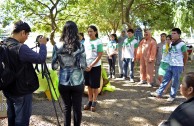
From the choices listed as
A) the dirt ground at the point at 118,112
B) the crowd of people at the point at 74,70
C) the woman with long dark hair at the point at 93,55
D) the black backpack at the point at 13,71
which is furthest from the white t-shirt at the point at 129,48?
the black backpack at the point at 13,71

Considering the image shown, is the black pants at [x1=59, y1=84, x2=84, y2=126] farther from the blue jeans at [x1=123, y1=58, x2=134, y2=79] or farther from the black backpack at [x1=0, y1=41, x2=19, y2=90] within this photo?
the blue jeans at [x1=123, y1=58, x2=134, y2=79]

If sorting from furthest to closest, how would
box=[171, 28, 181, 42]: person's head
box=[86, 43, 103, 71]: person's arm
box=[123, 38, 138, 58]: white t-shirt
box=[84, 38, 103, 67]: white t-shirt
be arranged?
box=[123, 38, 138, 58]: white t-shirt → box=[171, 28, 181, 42]: person's head → box=[84, 38, 103, 67]: white t-shirt → box=[86, 43, 103, 71]: person's arm

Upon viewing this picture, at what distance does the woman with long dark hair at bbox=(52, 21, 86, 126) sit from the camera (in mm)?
3678

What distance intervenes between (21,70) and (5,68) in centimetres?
17

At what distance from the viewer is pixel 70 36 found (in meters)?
3.66

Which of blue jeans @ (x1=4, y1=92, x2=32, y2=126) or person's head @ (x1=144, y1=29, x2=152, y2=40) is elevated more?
person's head @ (x1=144, y1=29, x2=152, y2=40)

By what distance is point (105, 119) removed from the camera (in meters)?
4.90

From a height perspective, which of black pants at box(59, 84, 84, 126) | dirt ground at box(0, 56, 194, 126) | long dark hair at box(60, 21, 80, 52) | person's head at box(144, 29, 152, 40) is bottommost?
dirt ground at box(0, 56, 194, 126)

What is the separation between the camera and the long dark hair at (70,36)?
144 inches

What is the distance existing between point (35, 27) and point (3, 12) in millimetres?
2801

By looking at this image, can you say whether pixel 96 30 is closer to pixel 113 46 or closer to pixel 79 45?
pixel 79 45

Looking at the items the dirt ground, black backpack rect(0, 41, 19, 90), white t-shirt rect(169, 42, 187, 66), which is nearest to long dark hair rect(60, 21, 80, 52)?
black backpack rect(0, 41, 19, 90)

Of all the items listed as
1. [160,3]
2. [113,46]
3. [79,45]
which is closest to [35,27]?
[160,3]

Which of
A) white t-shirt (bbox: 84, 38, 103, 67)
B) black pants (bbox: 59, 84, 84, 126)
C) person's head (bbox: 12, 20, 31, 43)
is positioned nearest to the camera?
person's head (bbox: 12, 20, 31, 43)
